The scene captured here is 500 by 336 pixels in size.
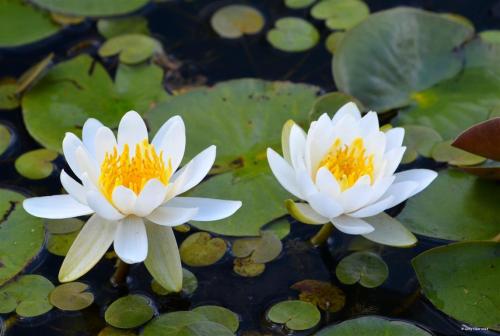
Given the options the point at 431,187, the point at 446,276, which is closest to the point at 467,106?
the point at 431,187

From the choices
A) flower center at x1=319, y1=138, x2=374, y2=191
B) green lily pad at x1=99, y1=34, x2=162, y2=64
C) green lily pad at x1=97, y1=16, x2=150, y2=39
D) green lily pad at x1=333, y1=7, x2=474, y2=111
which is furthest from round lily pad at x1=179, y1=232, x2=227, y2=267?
green lily pad at x1=97, y1=16, x2=150, y2=39

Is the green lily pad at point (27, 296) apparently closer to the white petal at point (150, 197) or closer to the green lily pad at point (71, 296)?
the green lily pad at point (71, 296)

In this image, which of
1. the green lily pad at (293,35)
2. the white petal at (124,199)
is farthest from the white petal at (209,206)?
the green lily pad at (293,35)

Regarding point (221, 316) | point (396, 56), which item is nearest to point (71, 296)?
point (221, 316)

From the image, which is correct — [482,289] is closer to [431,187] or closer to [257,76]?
[431,187]

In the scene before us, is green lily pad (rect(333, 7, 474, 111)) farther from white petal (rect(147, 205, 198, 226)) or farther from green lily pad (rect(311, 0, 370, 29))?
white petal (rect(147, 205, 198, 226))
